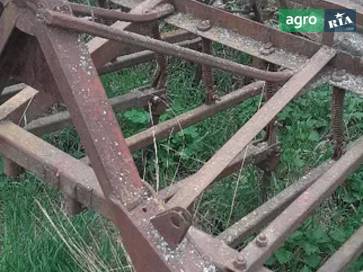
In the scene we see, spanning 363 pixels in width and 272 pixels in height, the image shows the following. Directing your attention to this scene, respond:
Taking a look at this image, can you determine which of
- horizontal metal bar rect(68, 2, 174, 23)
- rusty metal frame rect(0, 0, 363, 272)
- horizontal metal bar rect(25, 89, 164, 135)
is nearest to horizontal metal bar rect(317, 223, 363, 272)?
rusty metal frame rect(0, 0, 363, 272)

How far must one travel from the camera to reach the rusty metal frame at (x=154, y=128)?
1.82 meters

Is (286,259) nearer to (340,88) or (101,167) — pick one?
(340,88)

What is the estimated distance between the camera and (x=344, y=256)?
7.97 ft

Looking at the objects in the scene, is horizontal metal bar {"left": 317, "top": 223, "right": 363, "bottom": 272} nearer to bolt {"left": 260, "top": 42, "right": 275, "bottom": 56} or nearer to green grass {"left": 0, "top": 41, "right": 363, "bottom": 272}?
green grass {"left": 0, "top": 41, "right": 363, "bottom": 272}

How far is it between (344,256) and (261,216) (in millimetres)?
335

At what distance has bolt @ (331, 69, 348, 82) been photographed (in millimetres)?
2500

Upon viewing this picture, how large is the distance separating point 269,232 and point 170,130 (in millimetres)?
1026

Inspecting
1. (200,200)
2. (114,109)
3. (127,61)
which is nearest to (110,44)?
(114,109)

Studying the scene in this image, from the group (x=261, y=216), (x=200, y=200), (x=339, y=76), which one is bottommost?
(x=200, y=200)

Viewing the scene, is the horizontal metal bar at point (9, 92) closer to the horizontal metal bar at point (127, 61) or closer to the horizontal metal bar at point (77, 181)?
the horizontal metal bar at point (127, 61)

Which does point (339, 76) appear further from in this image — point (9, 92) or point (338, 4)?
point (9, 92)

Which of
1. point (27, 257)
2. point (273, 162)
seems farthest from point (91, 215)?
point (273, 162)

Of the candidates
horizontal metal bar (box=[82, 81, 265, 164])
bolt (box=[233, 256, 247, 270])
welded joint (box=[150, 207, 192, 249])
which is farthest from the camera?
horizontal metal bar (box=[82, 81, 265, 164])

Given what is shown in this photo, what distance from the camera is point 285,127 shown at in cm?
380
